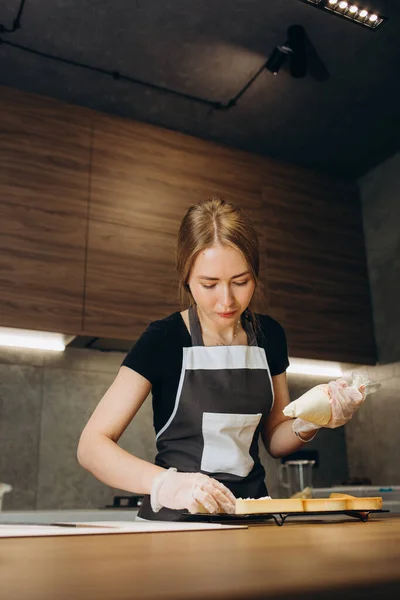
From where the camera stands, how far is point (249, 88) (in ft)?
8.59

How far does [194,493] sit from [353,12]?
1866 millimetres

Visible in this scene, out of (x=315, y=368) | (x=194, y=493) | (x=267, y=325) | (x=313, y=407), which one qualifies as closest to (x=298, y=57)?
(x=267, y=325)

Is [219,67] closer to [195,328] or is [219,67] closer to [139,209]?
[139,209]

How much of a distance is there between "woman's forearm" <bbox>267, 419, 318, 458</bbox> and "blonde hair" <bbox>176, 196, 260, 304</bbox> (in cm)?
34

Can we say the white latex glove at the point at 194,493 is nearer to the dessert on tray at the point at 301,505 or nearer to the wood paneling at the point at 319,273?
the dessert on tray at the point at 301,505

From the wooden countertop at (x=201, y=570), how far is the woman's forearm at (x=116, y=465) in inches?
25.2

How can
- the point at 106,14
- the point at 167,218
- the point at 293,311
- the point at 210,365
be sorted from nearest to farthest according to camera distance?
the point at 210,365 < the point at 106,14 < the point at 167,218 < the point at 293,311

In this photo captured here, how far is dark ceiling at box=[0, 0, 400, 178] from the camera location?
87.0 inches

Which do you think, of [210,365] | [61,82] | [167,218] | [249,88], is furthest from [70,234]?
[210,365]

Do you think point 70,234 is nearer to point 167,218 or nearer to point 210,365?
point 167,218

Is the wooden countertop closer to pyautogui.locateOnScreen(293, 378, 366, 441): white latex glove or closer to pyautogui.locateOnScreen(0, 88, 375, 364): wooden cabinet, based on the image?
pyautogui.locateOnScreen(293, 378, 366, 441): white latex glove

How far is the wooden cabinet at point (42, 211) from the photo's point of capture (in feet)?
7.77

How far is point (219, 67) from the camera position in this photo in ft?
8.16

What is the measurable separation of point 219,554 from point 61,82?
2.51 m
